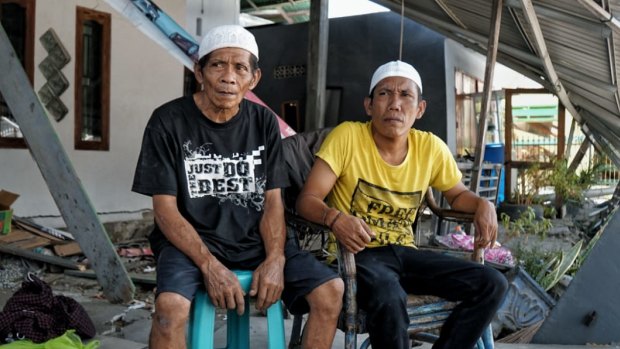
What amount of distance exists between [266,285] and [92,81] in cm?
546

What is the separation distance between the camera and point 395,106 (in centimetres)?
258

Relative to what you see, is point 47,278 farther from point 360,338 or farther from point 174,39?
point 360,338

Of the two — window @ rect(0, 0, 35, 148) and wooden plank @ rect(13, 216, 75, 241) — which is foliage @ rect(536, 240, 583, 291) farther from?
window @ rect(0, 0, 35, 148)

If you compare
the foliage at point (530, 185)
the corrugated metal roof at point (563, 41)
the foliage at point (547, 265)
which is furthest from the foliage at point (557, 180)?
the foliage at point (547, 265)

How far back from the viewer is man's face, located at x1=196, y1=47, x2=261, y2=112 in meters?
2.35

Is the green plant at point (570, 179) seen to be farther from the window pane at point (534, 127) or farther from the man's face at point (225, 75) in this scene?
the man's face at point (225, 75)

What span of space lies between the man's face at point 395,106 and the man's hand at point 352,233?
560 millimetres

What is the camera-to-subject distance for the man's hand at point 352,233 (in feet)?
7.14

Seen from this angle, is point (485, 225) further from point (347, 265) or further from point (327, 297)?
point (327, 297)

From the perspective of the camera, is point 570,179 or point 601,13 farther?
point 570,179

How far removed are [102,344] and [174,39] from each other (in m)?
1.86

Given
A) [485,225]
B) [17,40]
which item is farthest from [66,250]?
[485,225]

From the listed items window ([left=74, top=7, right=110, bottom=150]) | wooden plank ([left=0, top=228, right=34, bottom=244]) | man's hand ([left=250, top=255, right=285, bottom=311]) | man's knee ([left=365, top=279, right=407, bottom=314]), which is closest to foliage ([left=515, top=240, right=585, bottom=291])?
man's knee ([left=365, top=279, right=407, bottom=314])

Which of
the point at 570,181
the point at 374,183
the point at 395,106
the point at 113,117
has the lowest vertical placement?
the point at 570,181
